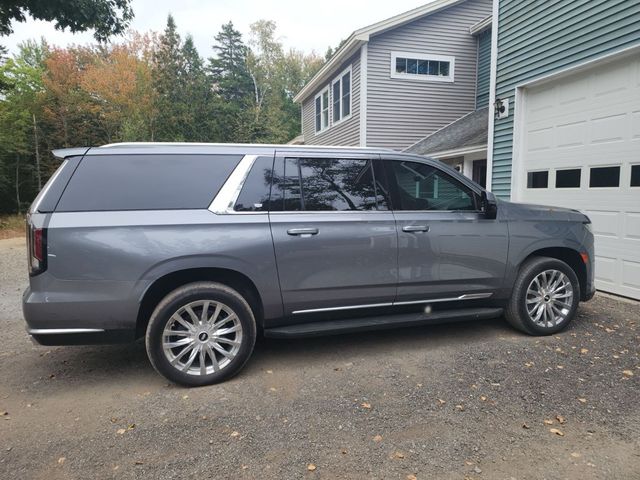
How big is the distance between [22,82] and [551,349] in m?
30.7

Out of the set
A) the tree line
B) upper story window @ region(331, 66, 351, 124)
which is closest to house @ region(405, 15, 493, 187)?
upper story window @ region(331, 66, 351, 124)

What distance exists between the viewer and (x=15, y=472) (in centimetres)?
234

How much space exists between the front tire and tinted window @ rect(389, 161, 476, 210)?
5.74ft

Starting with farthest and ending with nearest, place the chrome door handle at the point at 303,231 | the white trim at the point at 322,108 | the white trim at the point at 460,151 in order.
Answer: the white trim at the point at 322,108, the white trim at the point at 460,151, the chrome door handle at the point at 303,231

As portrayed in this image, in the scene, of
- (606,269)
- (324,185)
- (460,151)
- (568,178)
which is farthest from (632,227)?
(460,151)

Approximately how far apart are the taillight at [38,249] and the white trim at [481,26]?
13277mm

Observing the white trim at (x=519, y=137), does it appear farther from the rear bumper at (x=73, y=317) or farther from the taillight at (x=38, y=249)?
the taillight at (x=38, y=249)

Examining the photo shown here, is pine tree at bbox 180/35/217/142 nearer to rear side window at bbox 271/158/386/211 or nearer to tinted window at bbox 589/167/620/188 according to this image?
tinted window at bbox 589/167/620/188

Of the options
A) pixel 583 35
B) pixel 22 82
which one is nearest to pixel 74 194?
pixel 583 35

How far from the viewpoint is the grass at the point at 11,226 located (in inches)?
702

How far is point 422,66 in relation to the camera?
13125 millimetres

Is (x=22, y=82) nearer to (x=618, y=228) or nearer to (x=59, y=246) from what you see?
(x=59, y=246)

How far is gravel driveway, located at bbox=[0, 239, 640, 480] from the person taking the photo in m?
2.39

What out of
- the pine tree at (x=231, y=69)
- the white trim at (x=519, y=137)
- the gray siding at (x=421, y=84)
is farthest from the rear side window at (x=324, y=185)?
the pine tree at (x=231, y=69)
